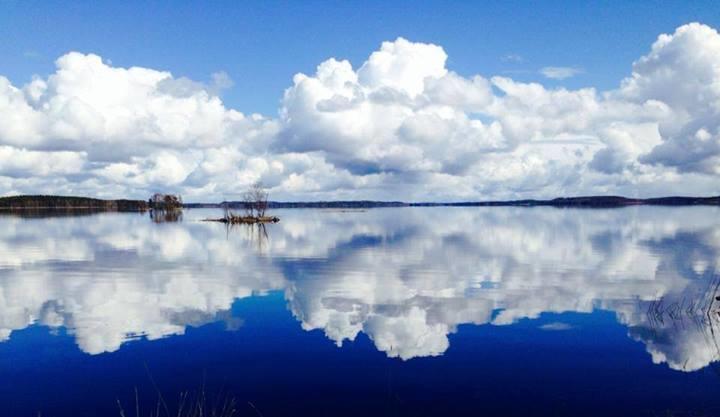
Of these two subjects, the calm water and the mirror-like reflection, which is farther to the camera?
the mirror-like reflection

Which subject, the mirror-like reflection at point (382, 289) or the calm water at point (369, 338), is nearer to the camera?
the calm water at point (369, 338)

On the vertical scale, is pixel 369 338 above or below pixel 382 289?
below

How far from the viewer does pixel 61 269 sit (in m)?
31.0

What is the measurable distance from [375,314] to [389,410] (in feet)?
27.0

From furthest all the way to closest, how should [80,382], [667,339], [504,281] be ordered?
1. [504,281]
2. [667,339]
3. [80,382]

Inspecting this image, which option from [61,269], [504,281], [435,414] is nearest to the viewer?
[435,414]

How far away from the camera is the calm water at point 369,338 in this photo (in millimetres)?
11266

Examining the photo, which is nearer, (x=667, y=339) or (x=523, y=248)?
(x=667, y=339)

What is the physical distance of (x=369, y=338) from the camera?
15.9 metres

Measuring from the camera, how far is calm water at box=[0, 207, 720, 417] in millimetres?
11266

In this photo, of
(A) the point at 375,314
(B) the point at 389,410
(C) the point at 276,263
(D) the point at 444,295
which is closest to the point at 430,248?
(C) the point at 276,263

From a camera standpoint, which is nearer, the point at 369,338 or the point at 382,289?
the point at 369,338

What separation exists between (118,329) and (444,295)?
42.9ft

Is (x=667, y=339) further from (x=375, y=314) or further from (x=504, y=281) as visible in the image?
(x=504, y=281)
